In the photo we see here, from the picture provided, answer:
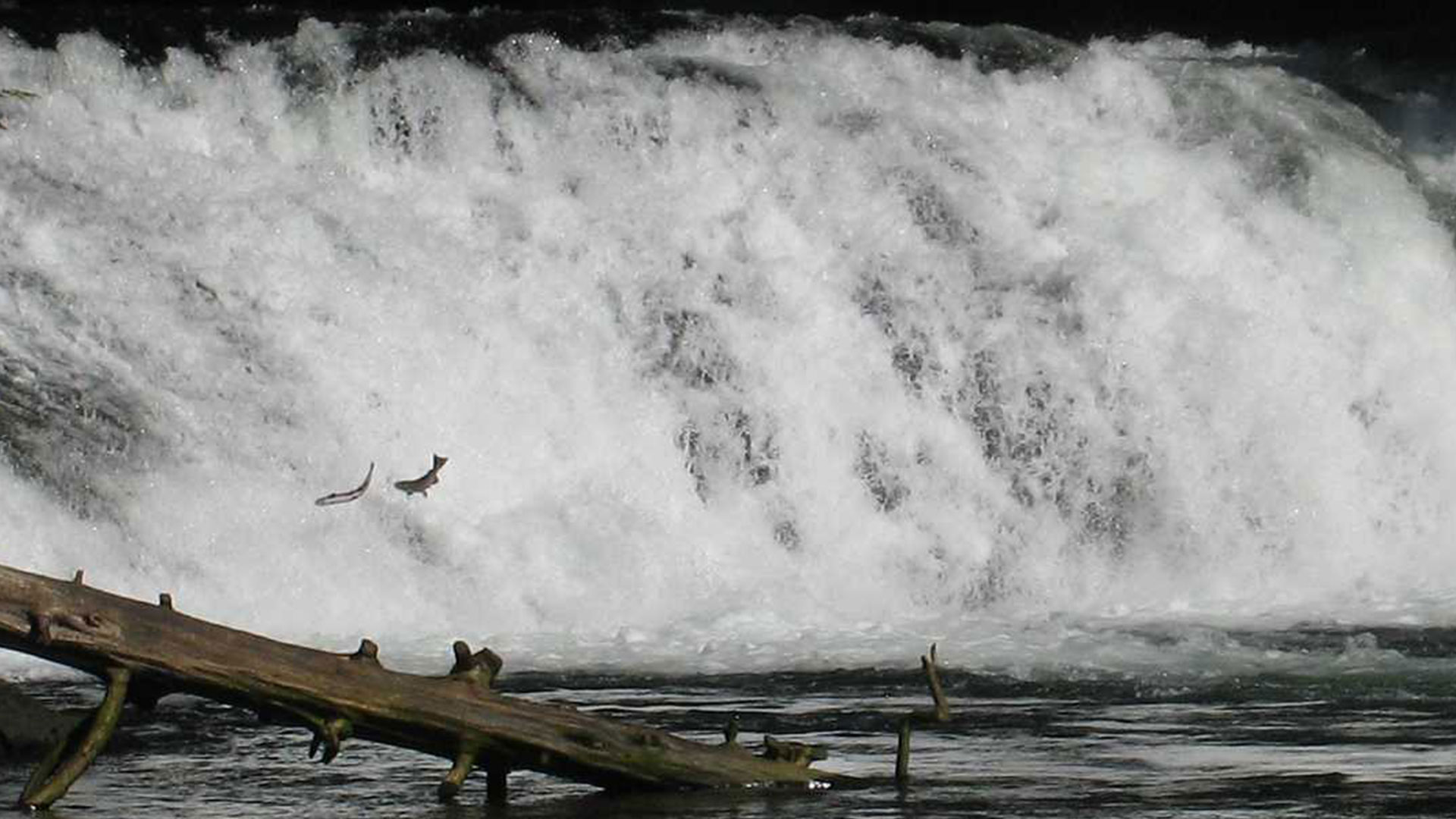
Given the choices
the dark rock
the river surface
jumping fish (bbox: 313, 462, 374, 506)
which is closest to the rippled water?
the dark rock

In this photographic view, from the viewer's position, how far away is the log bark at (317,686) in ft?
26.9

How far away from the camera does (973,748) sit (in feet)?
35.9

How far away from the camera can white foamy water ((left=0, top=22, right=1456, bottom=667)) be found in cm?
1661

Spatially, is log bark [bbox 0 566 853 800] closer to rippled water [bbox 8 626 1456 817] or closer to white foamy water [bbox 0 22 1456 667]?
rippled water [bbox 8 626 1456 817]

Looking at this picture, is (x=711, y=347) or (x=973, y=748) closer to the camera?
(x=973, y=748)

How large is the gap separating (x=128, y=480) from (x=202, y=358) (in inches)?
32.7

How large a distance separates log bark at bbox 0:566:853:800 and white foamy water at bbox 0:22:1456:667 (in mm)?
6150

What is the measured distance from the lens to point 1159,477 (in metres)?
18.1

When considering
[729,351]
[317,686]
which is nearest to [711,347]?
[729,351]

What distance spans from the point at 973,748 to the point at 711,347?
740cm

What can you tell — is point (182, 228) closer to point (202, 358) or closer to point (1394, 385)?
point (202, 358)

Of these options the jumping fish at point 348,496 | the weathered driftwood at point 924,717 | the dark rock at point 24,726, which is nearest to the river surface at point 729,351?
the jumping fish at point 348,496

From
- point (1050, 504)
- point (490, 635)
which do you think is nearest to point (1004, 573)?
point (1050, 504)

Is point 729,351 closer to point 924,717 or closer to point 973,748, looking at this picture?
point 973,748
